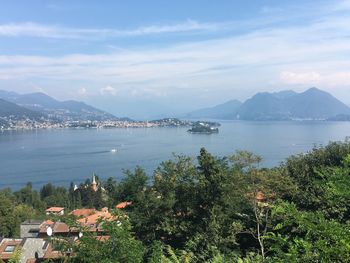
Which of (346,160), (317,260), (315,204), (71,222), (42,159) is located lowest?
(42,159)

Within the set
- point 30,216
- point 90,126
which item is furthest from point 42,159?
point 90,126

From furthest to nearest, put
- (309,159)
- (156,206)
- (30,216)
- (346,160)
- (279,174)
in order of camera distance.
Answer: (30,216), (309,159), (279,174), (156,206), (346,160)

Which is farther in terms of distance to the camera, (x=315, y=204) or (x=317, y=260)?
(x=315, y=204)

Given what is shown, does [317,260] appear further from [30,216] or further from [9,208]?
[30,216]

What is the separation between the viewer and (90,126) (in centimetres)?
15025

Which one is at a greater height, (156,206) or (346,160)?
(346,160)

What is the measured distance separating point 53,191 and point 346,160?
116 ft

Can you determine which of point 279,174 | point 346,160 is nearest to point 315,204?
point 279,174

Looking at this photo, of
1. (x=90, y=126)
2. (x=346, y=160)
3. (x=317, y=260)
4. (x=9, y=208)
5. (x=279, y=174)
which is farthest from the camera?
(x=90, y=126)

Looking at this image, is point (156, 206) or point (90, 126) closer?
point (156, 206)

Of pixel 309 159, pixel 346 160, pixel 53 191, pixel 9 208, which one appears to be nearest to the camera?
pixel 346 160

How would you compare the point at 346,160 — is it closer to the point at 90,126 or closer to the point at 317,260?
the point at 317,260

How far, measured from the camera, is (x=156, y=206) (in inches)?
375

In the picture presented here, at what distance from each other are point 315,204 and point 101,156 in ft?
183
